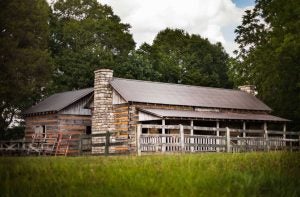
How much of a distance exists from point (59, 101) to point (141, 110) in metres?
11.8

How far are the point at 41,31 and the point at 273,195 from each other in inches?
1661

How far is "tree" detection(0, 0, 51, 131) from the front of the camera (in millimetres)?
37812

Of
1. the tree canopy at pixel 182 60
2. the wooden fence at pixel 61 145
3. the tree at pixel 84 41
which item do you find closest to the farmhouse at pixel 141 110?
the wooden fence at pixel 61 145

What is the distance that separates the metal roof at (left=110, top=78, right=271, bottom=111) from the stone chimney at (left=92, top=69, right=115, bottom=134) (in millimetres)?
734

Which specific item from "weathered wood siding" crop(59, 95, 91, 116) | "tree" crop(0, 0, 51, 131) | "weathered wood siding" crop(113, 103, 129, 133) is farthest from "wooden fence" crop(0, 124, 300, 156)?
"tree" crop(0, 0, 51, 131)

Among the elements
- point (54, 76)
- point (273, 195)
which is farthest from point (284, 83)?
point (273, 195)

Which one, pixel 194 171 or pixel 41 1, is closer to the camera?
pixel 194 171

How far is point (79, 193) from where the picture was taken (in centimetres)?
642

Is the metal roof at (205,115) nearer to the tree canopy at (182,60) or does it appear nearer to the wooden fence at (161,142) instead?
the wooden fence at (161,142)

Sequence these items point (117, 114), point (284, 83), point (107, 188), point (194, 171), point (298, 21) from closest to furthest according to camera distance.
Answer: point (107, 188) → point (194, 171) → point (298, 21) → point (117, 114) → point (284, 83)

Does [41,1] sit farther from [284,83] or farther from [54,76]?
[284,83]

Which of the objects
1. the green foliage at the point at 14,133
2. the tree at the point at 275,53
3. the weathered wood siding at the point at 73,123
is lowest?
the green foliage at the point at 14,133

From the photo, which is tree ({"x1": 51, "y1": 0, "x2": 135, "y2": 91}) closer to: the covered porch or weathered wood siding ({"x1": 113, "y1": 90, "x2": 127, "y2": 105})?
weathered wood siding ({"x1": 113, "y1": 90, "x2": 127, "y2": 105})

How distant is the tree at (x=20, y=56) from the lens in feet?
124
